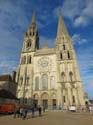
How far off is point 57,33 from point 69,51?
36.0ft

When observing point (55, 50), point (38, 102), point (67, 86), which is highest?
point (55, 50)

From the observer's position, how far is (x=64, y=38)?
54.7 m

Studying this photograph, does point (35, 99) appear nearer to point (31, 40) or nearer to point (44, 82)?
point (44, 82)

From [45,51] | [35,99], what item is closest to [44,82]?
[35,99]

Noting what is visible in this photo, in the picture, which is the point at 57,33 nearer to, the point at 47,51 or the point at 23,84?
the point at 47,51

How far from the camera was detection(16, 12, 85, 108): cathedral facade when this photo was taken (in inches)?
1743

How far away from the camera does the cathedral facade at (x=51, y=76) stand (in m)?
44.3

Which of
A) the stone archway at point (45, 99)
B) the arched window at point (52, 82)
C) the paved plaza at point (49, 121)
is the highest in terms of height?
the arched window at point (52, 82)

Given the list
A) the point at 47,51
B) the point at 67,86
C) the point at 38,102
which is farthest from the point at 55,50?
the point at 38,102

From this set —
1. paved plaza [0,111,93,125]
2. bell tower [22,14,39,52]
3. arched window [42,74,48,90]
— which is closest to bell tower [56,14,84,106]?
arched window [42,74,48,90]

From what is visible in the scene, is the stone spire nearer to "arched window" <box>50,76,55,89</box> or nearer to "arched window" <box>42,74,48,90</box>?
"arched window" <box>42,74,48,90</box>

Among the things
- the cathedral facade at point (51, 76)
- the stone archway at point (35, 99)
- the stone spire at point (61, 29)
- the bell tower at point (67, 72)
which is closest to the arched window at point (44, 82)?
the cathedral facade at point (51, 76)

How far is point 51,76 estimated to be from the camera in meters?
48.3

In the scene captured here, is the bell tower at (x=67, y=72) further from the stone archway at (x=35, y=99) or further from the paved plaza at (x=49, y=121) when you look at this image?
the paved plaza at (x=49, y=121)
